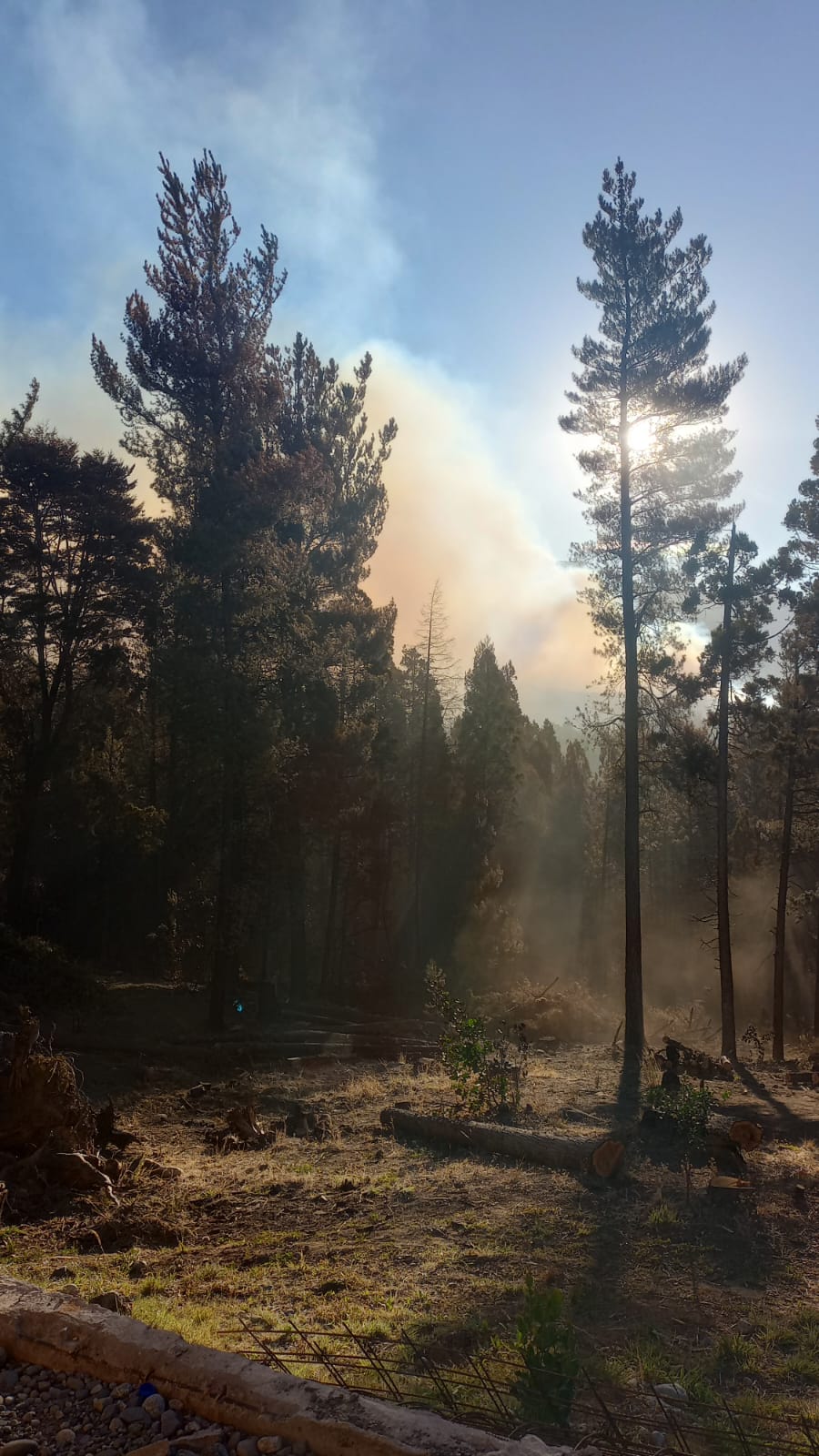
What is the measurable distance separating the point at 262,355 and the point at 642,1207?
62.7 ft

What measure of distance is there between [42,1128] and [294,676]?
580 inches

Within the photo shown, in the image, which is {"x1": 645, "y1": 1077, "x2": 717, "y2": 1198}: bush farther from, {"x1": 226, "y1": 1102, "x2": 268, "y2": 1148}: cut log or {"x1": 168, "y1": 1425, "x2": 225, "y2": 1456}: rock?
{"x1": 168, "y1": 1425, "x2": 225, "y2": 1456}: rock

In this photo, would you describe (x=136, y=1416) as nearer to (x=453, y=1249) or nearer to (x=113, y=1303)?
(x=113, y=1303)

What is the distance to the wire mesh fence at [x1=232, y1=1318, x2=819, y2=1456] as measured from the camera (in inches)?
161

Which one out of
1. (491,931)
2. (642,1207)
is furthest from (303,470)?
(491,931)

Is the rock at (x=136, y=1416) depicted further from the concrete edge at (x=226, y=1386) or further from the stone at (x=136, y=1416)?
the concrete edge at (x=226, y=1386)

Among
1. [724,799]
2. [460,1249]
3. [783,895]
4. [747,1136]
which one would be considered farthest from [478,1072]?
[783,895]

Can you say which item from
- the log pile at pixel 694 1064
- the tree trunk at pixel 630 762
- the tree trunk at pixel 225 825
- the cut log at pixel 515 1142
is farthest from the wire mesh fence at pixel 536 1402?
the tree trunk at pixel 225 825

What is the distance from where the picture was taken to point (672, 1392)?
4.69 metres

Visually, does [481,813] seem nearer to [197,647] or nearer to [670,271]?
[197,647]

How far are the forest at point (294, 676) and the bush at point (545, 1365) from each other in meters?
13.9

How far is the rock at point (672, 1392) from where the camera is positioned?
460 centimetres

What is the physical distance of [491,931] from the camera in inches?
1585

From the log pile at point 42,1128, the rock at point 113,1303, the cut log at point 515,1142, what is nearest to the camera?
the rock at point 113,1303
